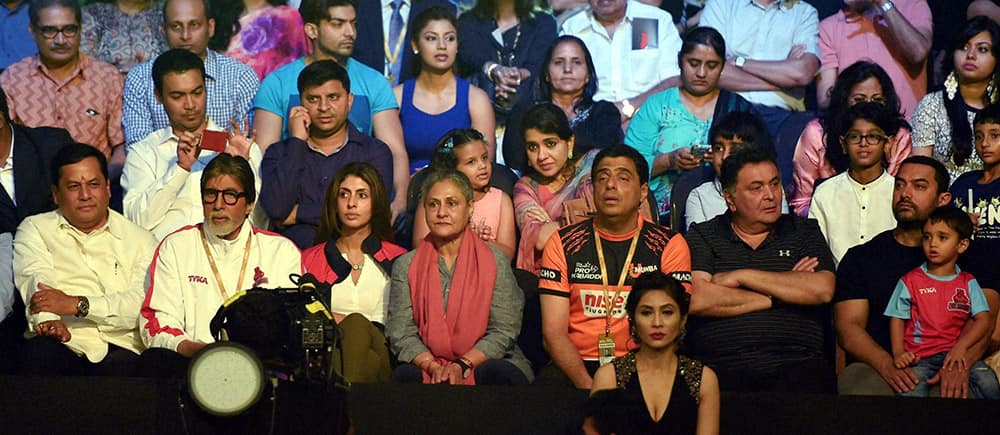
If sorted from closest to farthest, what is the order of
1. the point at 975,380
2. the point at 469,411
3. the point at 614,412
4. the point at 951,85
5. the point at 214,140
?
the point at 614,412 → the point at 469,411 → the point at 975,380 → the point at 214,140 → the point at 951,85

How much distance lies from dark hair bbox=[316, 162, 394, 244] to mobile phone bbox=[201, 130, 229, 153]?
0.60 metres

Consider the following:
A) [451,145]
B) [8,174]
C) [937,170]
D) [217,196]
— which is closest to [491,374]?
[217,196]

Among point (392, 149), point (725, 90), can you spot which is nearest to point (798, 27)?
point (725, 90)

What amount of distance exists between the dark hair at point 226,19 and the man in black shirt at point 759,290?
2.40 m

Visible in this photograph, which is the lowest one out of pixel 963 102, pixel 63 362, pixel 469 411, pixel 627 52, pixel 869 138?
pixel 469 411

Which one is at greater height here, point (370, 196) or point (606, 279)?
point (370, 196)

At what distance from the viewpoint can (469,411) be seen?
4395 mm

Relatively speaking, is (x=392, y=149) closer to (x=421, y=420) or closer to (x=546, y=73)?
(x=546, y=73)

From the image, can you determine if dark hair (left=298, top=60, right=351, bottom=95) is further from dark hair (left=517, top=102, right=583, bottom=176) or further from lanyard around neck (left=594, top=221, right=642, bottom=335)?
lanyard around neck (left=594, top=221, right=642, bottom=335)

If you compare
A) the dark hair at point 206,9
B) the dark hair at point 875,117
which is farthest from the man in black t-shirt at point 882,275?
the dark hair at point 206,9

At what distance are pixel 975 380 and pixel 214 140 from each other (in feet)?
9.69

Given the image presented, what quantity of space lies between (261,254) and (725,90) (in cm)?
216

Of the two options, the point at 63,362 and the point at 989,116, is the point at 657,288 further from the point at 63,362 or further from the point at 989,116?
the point at 63,362

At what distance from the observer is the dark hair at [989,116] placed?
5.23 metres
